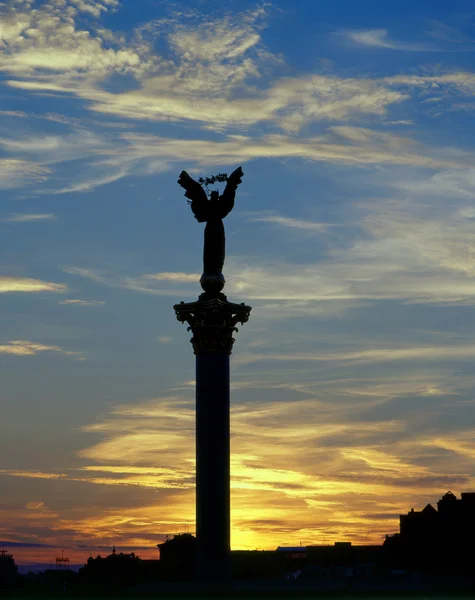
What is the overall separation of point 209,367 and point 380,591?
13.4 meters

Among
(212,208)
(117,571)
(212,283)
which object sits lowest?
(117,571)

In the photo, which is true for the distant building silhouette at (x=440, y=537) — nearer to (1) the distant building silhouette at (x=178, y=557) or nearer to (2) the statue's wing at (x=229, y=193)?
(1) the distant building silhouette at (x=178, y=557)

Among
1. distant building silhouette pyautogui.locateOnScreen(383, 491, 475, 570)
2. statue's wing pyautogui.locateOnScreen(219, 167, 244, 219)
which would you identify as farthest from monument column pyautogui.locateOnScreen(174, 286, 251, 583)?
distant building silhouette pyautogui.locateOnScreen(383, 491, 475, 570)

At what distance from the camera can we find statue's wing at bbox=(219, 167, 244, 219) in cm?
6425

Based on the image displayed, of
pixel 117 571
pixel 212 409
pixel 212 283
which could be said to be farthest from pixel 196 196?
pixel 117 571

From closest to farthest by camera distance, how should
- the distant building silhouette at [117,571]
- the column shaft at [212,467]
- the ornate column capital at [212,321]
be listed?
1. the column shaft at [212,467]
2. the ornate column capital at [212,321]
3. the distant building silhouette at [117,571]

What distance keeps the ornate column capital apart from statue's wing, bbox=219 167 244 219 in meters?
5.30

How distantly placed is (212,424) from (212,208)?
1139cm

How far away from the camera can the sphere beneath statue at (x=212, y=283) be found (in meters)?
62.4

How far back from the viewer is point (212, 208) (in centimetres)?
6412

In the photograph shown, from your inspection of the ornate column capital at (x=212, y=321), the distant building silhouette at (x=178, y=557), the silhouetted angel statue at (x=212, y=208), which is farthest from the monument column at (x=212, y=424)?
the distant building silhouette at (x=178, y=557)

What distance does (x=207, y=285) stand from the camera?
62438 millimetres

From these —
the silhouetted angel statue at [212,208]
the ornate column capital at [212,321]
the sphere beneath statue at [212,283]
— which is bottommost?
the ornate column capital at [212,321]

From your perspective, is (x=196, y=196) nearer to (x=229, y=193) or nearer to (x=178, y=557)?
(x=229, y=193)
